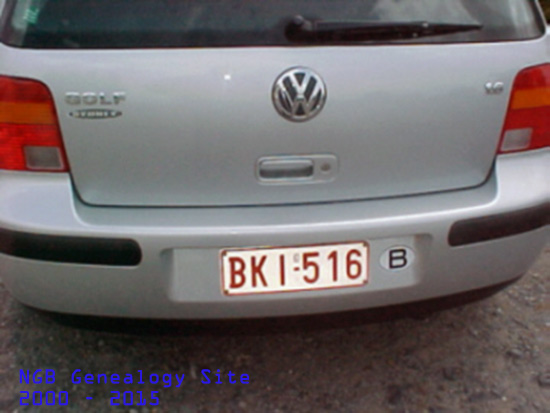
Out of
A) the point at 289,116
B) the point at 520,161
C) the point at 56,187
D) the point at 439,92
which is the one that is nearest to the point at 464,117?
Result: the point at 439,92

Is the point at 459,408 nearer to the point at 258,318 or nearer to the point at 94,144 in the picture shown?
the point at 258,318

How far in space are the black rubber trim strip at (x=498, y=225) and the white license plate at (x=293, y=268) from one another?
0.26m

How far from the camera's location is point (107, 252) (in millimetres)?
1658

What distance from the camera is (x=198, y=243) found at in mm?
1640

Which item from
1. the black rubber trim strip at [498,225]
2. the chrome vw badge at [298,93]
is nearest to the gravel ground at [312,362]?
the black rubber trim strip at [498,225]

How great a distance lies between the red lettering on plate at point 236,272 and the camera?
1.66 meters

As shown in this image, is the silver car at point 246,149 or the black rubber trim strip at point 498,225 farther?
the black rubber trim strip at point 498,225

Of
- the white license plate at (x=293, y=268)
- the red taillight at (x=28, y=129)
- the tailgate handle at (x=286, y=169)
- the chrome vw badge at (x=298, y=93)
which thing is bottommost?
the white license plate at (x=293, y=268)

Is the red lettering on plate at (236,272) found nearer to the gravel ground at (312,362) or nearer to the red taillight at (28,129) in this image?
the gravel ground at (312,362)

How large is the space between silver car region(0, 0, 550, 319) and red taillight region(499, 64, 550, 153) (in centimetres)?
1

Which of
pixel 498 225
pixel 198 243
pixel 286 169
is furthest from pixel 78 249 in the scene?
pixel 498 225

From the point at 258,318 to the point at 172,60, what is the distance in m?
0.69

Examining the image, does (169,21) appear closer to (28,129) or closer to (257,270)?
(28,129)

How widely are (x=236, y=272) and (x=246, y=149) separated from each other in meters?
0.31
